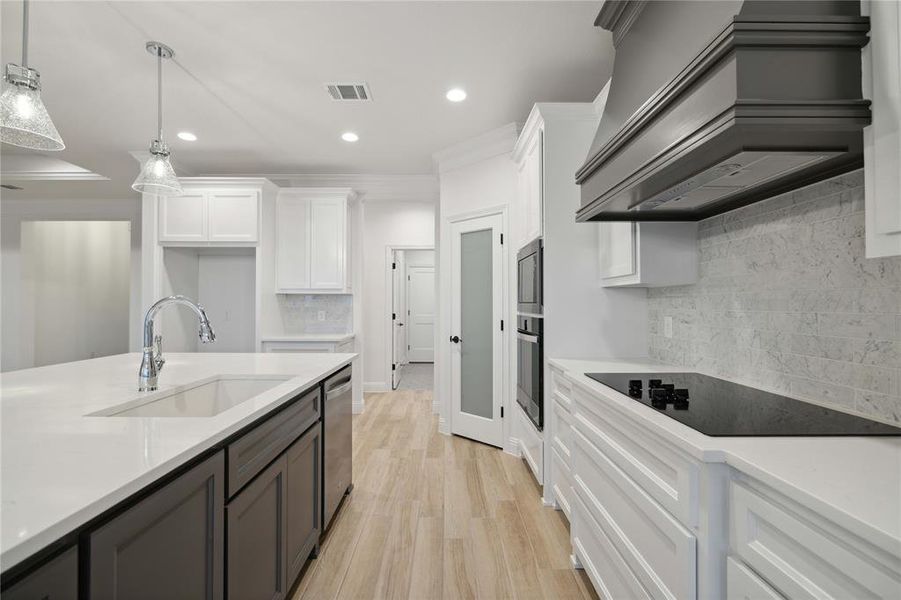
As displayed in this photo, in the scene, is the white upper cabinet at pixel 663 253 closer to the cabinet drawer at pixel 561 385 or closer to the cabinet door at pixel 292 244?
the cabinet drawer at pixel 561 385

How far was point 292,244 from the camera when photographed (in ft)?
15.7

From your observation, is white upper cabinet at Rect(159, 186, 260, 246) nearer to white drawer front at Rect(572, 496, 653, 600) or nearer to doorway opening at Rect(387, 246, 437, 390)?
white drawer front at Rect(572, 496, 653, 600)

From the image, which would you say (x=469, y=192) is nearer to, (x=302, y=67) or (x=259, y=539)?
(x=302, y=67)

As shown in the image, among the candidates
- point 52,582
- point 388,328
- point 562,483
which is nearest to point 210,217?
point 388,328

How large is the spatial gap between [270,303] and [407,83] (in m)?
2.85

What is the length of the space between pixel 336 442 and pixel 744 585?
1.99 m

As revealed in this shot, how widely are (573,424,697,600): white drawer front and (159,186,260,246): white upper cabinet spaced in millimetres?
3940

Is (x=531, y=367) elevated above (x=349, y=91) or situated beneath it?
situated beneath

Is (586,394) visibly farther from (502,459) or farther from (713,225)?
(502,459)

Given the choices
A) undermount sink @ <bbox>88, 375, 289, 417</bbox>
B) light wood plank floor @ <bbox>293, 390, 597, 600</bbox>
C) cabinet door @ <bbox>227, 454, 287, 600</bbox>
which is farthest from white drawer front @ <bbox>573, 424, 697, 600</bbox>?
undermount sink @ <bbox>88, 375, 289, 417</bbox>

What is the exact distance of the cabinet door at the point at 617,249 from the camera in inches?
85.4

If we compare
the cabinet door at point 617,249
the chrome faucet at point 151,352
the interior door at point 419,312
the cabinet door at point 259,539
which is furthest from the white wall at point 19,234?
the cabinet door at point 617,249

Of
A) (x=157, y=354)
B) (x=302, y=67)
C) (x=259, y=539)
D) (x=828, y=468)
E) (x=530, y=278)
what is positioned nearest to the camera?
(x=828, y=468)

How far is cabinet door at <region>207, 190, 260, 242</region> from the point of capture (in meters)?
4.43
